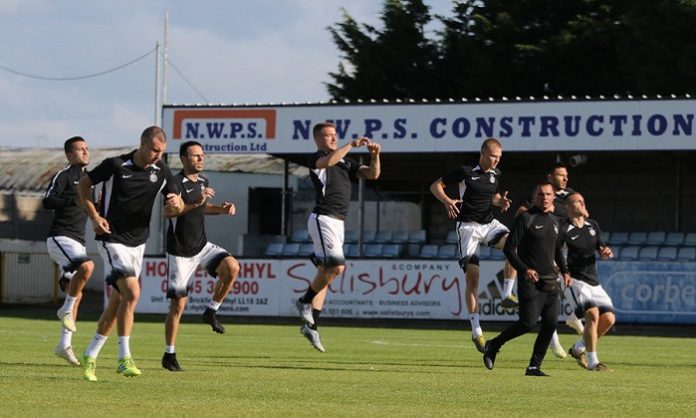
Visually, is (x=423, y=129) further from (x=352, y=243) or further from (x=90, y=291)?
(x=90, y=291)

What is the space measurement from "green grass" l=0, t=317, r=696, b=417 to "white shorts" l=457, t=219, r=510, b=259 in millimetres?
1327

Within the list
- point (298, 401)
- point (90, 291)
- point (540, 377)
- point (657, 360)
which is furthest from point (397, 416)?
point (90, 291)

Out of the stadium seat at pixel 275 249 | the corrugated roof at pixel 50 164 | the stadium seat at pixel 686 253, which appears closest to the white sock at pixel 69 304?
the stadium seat at pixel 686 253

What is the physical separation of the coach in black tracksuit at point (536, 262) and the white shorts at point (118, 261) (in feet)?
12.6

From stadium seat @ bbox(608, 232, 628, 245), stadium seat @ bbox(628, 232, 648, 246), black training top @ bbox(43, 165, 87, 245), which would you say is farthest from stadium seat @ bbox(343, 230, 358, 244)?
black training top @ bbox(43, 165, 87, 245)

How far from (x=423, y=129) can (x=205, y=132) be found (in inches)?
214

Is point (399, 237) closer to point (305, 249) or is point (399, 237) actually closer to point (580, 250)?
point (305, 249)

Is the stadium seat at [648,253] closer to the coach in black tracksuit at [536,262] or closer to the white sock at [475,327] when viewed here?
the white sock at [475,327]

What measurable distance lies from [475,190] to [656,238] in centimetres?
1773

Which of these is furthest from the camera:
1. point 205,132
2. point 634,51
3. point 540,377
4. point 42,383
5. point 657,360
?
point 634,51

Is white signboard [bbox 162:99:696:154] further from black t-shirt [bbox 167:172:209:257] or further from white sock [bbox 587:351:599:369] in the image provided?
black t-shirt [bbox 167:172:209:257]

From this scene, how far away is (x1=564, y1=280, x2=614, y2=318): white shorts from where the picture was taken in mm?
15641

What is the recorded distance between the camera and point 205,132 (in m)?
33.9

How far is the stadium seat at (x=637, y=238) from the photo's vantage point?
33.4 m
